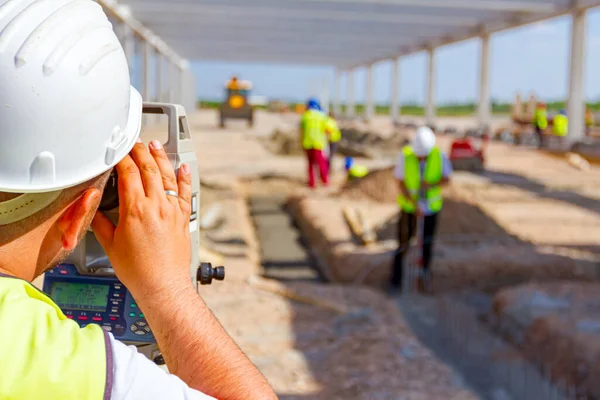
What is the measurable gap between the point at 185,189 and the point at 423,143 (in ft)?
18.8

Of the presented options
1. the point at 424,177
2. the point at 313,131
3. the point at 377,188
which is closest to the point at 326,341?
the point at 424,177

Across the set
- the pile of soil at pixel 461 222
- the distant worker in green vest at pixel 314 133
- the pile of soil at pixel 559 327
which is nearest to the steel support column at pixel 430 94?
the distant worker in green vest at pixel 314 133

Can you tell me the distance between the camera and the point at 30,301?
0.85 m

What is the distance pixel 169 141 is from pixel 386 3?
17014 millimetres

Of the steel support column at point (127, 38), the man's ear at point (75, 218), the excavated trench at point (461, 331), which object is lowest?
the excavated trench at point (461, 331)

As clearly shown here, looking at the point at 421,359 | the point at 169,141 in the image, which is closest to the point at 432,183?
the point at 421,359

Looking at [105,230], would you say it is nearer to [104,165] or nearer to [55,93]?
[104,165]

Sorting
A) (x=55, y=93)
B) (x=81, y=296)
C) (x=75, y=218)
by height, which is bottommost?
(x=81, y=296)

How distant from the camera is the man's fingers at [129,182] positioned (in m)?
1.10

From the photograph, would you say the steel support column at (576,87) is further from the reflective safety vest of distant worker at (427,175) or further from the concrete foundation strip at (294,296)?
the concrete foundation strip at (294,296)

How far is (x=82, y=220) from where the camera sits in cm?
99

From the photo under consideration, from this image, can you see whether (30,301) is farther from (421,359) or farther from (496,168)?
(496,168)

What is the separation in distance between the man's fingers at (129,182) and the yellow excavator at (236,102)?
1187 inches

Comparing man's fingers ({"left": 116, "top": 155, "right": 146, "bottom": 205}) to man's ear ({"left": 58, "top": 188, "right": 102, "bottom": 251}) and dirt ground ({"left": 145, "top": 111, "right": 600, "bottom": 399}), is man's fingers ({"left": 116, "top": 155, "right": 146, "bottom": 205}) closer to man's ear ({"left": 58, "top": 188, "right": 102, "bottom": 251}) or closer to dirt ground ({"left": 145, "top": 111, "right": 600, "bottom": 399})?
man's ear ({"left": 58, "top": 188, "right": 102, "bottom": 251})
